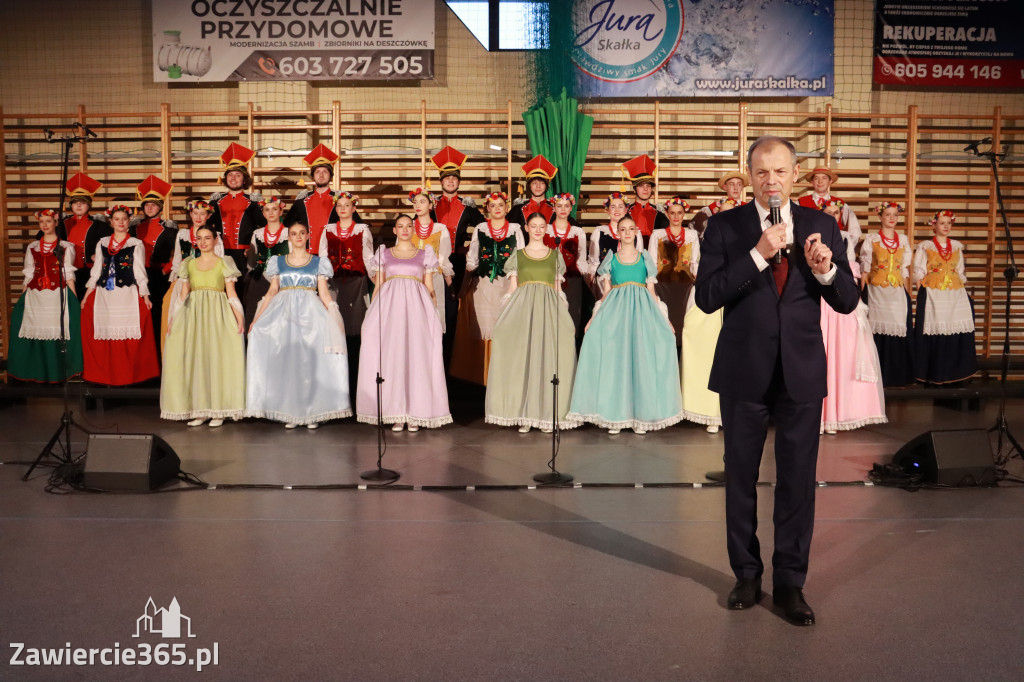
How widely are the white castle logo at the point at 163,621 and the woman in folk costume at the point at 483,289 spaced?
373 centimetres

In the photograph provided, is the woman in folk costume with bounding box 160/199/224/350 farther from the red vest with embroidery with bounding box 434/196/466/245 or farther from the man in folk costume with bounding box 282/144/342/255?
the red vest with embroidery with bounding box 434/196/466/245

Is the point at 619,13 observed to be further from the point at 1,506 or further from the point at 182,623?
the point at 182,623

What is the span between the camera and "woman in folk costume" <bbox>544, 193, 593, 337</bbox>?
245 inches

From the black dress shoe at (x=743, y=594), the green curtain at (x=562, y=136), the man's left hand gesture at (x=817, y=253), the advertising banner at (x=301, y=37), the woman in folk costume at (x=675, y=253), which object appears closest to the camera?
the man's left hand gesture at (x=817, y=253)

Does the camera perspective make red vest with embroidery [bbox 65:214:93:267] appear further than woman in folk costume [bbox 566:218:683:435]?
Yes

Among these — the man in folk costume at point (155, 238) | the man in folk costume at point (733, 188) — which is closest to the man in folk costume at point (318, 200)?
the man in folk costume at point (155, 238)

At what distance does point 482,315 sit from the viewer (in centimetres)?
643

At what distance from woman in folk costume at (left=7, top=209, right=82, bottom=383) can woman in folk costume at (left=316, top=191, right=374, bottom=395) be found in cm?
207

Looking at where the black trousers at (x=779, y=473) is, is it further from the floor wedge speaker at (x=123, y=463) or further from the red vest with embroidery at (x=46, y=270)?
the red vest with embroidery at (x=46, y=270)

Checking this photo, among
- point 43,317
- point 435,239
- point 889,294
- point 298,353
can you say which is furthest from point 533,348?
point 43,317

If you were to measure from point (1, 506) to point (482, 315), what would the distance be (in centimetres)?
335

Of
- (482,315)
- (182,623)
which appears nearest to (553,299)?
(482,315)

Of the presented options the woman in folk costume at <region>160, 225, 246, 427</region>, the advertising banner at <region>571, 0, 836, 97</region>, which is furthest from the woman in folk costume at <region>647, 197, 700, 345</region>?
the woman in folk costume at <region>160, 225, 246, 427</region>

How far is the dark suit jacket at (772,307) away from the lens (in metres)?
2.51
